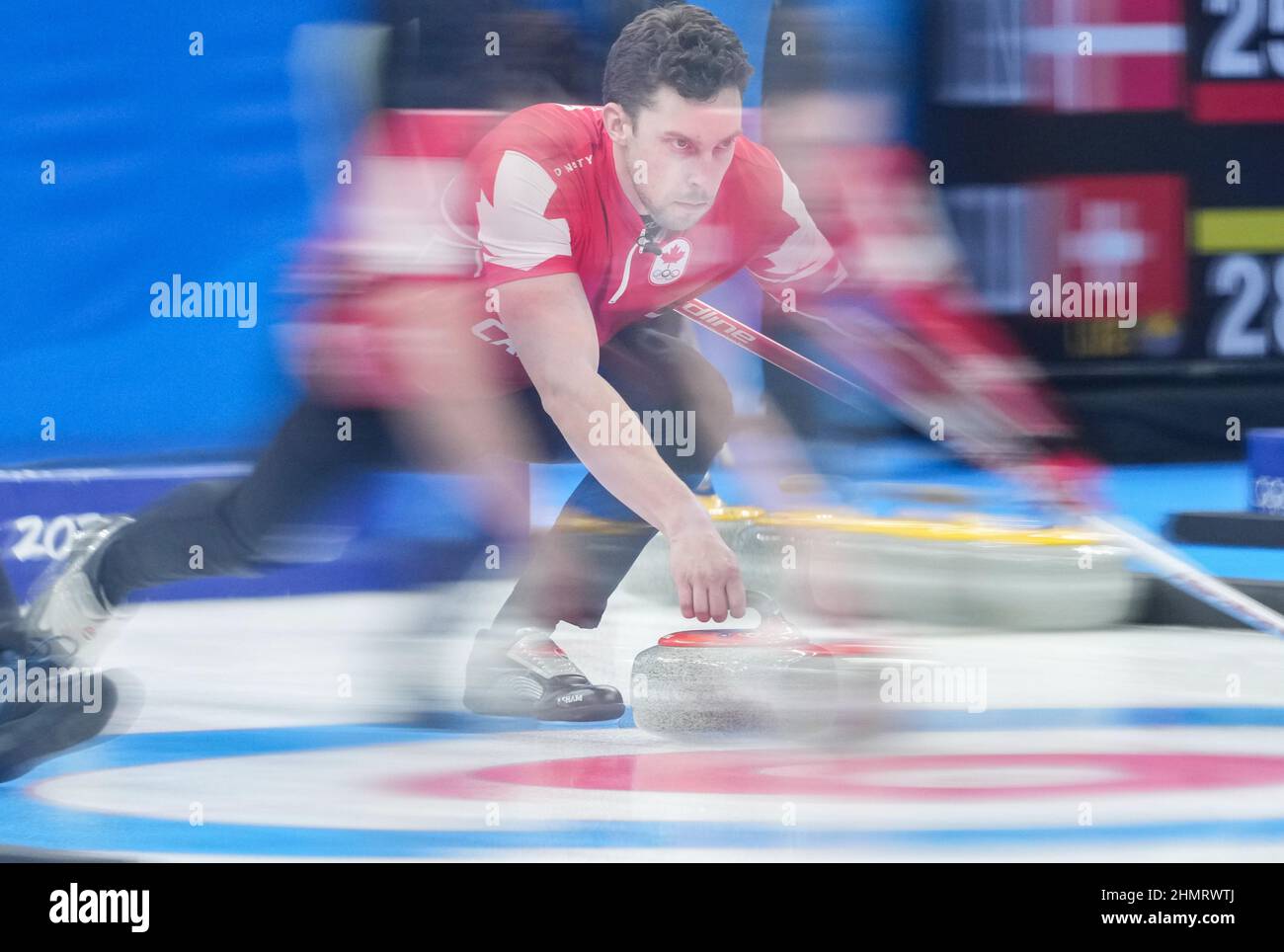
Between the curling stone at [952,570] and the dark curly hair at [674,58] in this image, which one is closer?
the dark curly hair at [674,58]

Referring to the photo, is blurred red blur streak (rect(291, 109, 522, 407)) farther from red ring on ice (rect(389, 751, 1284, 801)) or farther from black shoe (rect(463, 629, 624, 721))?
red ring on ice (rect(389, 751, 1284, 801))

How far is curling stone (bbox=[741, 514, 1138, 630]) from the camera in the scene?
106 inches

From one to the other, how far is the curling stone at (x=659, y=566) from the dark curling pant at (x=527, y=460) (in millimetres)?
18

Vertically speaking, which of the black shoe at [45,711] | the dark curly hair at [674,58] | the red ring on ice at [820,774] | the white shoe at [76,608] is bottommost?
the red ring on ice at [820,774]

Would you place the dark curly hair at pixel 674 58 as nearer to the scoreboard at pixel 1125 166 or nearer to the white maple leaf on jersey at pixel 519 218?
the white maple leaf on jersey at pixel 519 218

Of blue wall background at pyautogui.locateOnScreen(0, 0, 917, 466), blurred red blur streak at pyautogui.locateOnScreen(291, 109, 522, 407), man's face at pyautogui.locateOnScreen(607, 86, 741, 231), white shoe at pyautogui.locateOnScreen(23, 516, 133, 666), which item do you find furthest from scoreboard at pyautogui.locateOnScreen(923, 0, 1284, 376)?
white shoe at pyautogui.locateOnScreen(23, 516, 133, 666)

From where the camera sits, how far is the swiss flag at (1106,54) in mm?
2791

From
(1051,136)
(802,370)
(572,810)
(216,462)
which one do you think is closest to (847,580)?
(802,370)

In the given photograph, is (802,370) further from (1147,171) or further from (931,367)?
(1147,171)

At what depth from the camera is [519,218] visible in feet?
8.46

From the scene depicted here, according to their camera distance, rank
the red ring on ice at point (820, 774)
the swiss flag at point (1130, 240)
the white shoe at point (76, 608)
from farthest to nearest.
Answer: the swiss flag at point (1130, 240), the white shoe at point (76, 608), the red ring on ice at point (820, 774)

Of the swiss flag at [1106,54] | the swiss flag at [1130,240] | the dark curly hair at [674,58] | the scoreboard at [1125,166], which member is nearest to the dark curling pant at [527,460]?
the dark curly hair at [674,58]

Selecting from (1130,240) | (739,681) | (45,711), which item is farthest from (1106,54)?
(45,711)

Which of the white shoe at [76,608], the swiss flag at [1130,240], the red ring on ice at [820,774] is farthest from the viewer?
the swiss flag at [1130,240]
